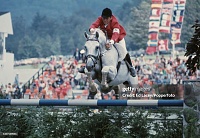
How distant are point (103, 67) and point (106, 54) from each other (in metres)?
0.14

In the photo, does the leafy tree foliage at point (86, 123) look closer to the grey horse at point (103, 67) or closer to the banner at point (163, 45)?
the grey horse at point (103, 67)

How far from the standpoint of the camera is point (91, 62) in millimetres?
4902

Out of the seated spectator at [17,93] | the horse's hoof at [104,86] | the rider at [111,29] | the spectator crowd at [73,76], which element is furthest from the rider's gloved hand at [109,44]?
the seated spectator at [17,93]

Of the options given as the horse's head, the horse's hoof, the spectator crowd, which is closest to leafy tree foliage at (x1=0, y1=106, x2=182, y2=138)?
the horse's head

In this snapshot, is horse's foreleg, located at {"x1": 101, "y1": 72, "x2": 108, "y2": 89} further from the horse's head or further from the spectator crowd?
the spectator crowd

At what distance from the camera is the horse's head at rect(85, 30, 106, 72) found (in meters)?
4.90

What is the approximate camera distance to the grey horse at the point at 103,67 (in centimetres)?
494

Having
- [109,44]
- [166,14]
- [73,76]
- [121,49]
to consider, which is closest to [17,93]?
[73,76]

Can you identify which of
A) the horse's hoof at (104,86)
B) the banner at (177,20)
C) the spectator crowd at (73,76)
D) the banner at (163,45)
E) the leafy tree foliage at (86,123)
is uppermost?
the banner at (177,20)

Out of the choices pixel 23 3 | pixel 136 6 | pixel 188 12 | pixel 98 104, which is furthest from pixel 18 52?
pixel 98 104

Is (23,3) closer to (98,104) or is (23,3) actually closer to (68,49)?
(68,49)

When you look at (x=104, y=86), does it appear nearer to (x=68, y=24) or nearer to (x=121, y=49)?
(x=121, y=49)

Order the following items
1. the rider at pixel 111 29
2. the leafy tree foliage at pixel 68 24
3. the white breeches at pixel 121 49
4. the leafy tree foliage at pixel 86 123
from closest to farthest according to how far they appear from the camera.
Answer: the leafy tree foliage at pixel 86 123
the rider at pixel 111 29
the white breeches at pixel 121 49
the leafy tree foliage at pixel 68 24

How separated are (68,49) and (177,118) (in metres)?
5.32
